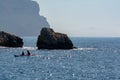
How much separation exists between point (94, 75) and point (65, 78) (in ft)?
21.8

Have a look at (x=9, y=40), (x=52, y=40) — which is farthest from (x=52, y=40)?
(x=9, y=40)

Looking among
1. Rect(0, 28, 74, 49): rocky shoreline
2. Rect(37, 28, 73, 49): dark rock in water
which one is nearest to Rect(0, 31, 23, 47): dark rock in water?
Rect(0, 28, 74, 49): rocky shoreline

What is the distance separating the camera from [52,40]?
497ft

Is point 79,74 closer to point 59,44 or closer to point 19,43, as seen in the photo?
point 59,44

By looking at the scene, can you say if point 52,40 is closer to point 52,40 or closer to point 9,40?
point 52,40

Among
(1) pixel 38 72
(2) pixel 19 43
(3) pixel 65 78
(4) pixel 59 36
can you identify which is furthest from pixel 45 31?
(3) pixel 65 78

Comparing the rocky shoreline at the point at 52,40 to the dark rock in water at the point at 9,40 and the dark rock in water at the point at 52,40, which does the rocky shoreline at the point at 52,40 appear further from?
the dark rock in water at the point at 9,40

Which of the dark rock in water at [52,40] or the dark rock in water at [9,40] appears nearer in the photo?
the dark rock in water at [52,40]

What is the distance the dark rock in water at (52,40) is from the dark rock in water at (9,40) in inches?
674

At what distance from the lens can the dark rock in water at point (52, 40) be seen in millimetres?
152250

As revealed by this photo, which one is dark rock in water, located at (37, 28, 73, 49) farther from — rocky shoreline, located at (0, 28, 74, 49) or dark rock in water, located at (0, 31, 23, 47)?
dark rock in water, located at (0, 31, 23, 47)

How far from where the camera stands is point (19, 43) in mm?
176250

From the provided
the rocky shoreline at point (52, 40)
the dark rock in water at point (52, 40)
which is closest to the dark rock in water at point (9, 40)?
the rocky shoreline at point (52, 40)

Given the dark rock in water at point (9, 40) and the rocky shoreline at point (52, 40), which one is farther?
the dark rock in water at point (9, 40)
